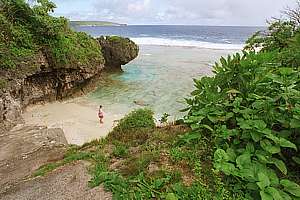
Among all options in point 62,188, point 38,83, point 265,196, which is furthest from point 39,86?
point 265,196

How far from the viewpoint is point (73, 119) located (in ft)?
55.0

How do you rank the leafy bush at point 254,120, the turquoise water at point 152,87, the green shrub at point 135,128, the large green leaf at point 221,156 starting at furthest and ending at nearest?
the turquoise water at point 152,87
the green shrub at point 135,128
the large green leaf at point 221,156
the leafy bush at point 254,120

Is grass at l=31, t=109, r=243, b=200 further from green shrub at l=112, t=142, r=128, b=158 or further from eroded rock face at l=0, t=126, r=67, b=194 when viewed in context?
eroded rock face at l=0, t=126, r=67, b=194

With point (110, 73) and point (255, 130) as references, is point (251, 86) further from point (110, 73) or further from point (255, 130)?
point (110, 73)

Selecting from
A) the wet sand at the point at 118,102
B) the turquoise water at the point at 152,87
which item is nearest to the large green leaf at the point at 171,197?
the wet sand at the point at 118,102

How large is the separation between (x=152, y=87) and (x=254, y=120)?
830 inches

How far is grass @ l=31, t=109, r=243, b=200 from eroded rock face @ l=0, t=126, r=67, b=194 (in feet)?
4.49

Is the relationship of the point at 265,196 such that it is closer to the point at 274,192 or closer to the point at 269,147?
the point at 274,192

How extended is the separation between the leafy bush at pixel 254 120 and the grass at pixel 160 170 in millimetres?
333

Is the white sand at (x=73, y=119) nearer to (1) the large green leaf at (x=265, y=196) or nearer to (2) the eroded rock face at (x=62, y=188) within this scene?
(2) the eroded rock face at (x=62, y=188)

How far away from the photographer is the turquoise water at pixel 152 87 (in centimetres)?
1941

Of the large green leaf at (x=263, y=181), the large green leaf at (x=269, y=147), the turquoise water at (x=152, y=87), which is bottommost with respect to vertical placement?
the turquoise water at (x=152, y=87)

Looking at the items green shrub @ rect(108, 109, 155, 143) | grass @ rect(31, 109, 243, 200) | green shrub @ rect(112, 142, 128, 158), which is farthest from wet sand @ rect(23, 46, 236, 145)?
grass @ rect(31, 109, 243, 200)

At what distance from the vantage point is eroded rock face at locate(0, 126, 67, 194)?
7.45 meters
